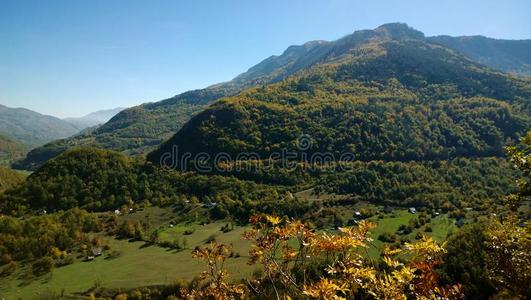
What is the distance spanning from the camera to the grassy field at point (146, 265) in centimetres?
7981

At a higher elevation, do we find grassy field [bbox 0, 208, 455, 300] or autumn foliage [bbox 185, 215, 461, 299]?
autumn foliage [bbox 185, 215, 461, 299]

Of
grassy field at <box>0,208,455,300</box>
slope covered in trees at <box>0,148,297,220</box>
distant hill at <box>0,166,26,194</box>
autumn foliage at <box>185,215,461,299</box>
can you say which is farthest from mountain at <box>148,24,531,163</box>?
autumn foliage at <box>185,215,461,299</box>

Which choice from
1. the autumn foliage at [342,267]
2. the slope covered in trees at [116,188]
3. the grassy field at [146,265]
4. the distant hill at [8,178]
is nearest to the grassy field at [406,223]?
the grassy field at [146,265]

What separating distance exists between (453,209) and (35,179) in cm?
13341

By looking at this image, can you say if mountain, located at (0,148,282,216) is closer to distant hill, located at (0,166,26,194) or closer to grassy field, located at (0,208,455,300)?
grassy field, located at (0,208,455,300)

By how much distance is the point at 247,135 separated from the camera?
170000mm

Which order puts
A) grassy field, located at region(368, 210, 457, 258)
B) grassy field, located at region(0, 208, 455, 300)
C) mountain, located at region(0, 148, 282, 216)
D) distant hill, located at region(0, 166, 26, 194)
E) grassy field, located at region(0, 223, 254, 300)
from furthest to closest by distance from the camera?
distant hill, located at region(0, 166, 26, 194) → mountain, located at region(0, 148, 282, 216) → grassy field, located at region(368, 210, 457, 258) → grassy field, located at region(0, 208, 455, 300) → grassy field, located at region(0, 223, 254, 300)

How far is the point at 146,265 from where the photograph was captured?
8894 cm

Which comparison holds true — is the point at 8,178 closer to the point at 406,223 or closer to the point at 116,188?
the point at 116,188

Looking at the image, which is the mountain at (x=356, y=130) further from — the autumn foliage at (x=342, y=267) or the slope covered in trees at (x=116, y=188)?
the autumn foliage at (x=342, y=267)

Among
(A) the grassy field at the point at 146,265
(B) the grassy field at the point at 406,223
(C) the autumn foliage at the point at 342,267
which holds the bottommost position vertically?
(B) the grassy field at the point at 406,223

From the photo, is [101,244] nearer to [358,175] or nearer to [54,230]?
[54,230]

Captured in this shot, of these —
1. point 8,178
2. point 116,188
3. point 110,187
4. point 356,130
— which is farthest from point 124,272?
point 8,178

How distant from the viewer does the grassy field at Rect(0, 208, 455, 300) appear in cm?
7981
